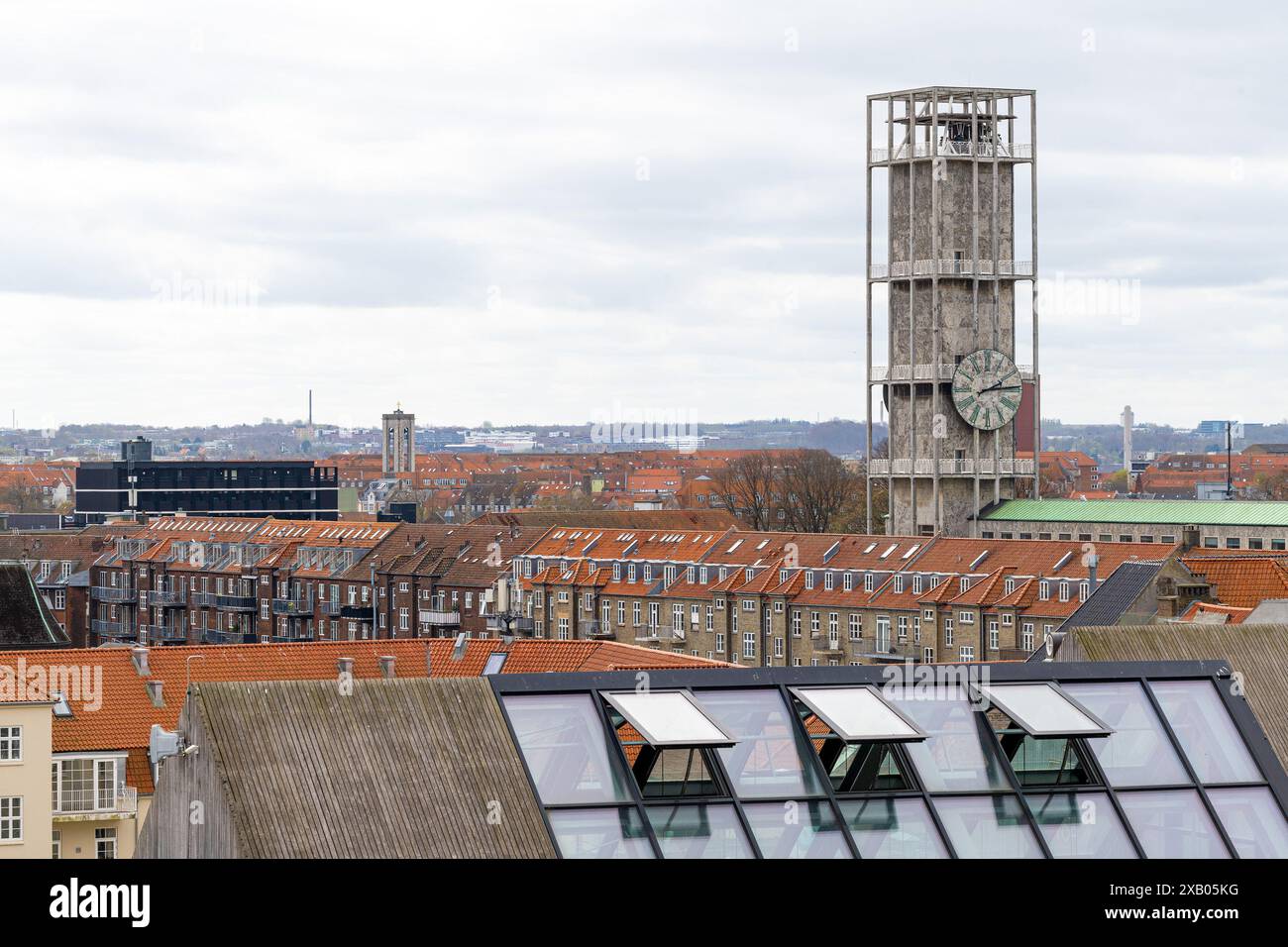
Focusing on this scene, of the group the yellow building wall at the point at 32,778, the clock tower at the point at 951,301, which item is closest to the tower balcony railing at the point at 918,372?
the clock tower at the point at 951,301

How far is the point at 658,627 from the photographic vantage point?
316ft

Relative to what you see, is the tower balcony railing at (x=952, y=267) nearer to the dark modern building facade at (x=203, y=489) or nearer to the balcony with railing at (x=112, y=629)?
the balcony with railing at (x=112, y=629)

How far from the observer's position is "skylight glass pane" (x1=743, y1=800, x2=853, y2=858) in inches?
538

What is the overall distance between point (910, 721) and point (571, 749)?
2438 millimetres

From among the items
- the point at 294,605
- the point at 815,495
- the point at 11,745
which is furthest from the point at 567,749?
the point at 815,495

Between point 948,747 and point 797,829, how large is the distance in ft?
5.01

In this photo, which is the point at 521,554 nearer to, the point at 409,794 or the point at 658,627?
the point at 658,627

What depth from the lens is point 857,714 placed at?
14.6 meters

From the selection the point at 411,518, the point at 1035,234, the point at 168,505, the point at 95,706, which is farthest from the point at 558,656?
the point at 168,505

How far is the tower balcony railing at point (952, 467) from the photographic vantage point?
96.6 meters

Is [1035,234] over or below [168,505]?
over

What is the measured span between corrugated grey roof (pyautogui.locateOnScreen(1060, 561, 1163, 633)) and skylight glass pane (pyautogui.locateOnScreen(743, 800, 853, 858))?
4604 cm

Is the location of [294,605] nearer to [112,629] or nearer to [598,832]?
[112,629]

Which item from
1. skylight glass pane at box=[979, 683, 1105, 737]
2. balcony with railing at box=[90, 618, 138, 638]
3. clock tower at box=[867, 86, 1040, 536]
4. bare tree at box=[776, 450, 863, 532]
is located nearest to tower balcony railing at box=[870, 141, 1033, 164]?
clock tower at box=[867, 86, 1040, 536]
